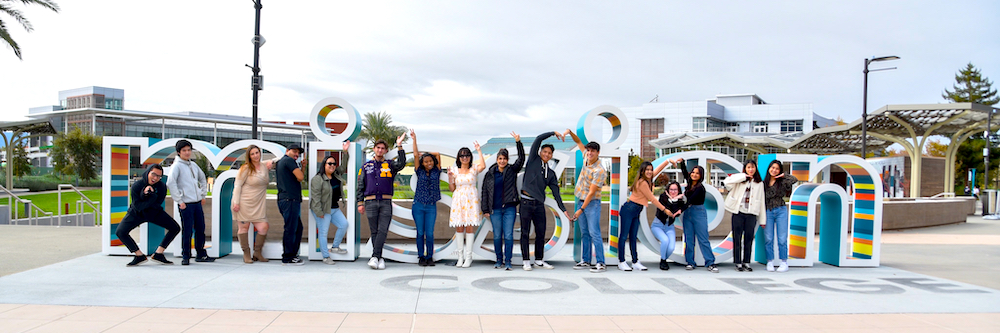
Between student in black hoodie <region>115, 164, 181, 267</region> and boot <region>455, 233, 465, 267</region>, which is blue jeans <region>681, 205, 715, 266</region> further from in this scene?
student in black hoodie <region>115, 164, 181, 267</region>

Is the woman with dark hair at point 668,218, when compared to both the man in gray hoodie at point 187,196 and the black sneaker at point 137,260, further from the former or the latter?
the black sneaker at point 137,260

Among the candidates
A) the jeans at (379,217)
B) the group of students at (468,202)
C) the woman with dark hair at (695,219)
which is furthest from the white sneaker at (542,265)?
the jeans at (379,217)

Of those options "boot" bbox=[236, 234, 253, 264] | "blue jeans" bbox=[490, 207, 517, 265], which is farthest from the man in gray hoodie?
"blue jeans" bbox=[490, 207, 517, 265]

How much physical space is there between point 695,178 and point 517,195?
2.20 metres

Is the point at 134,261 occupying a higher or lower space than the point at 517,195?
lower

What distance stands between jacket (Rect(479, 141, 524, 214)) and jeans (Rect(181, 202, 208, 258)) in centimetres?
353

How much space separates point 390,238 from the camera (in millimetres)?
9664

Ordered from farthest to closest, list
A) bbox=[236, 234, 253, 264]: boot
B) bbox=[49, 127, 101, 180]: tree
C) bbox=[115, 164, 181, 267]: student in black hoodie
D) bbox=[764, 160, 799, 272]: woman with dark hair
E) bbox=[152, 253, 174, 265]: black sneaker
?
bbox=[49, 127, 101, 180]: tree < bbox=[764, 160, 799, 272]: woman with dark hair < bbox=[236, 234, 253, 264]: boot < bbox=[152, 253, 174, 265]: black sneaker < bbox=[115, 164, 181, 267]: student in black hoodie

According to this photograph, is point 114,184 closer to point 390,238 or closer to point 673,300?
point 390,238

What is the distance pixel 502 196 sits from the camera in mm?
6668

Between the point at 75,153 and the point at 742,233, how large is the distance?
43664 millimetres

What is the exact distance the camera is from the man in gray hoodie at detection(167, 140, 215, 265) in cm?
657

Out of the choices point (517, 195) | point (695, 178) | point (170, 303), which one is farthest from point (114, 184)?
point (695, 178)

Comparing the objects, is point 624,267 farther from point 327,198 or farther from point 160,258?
point 160,258
